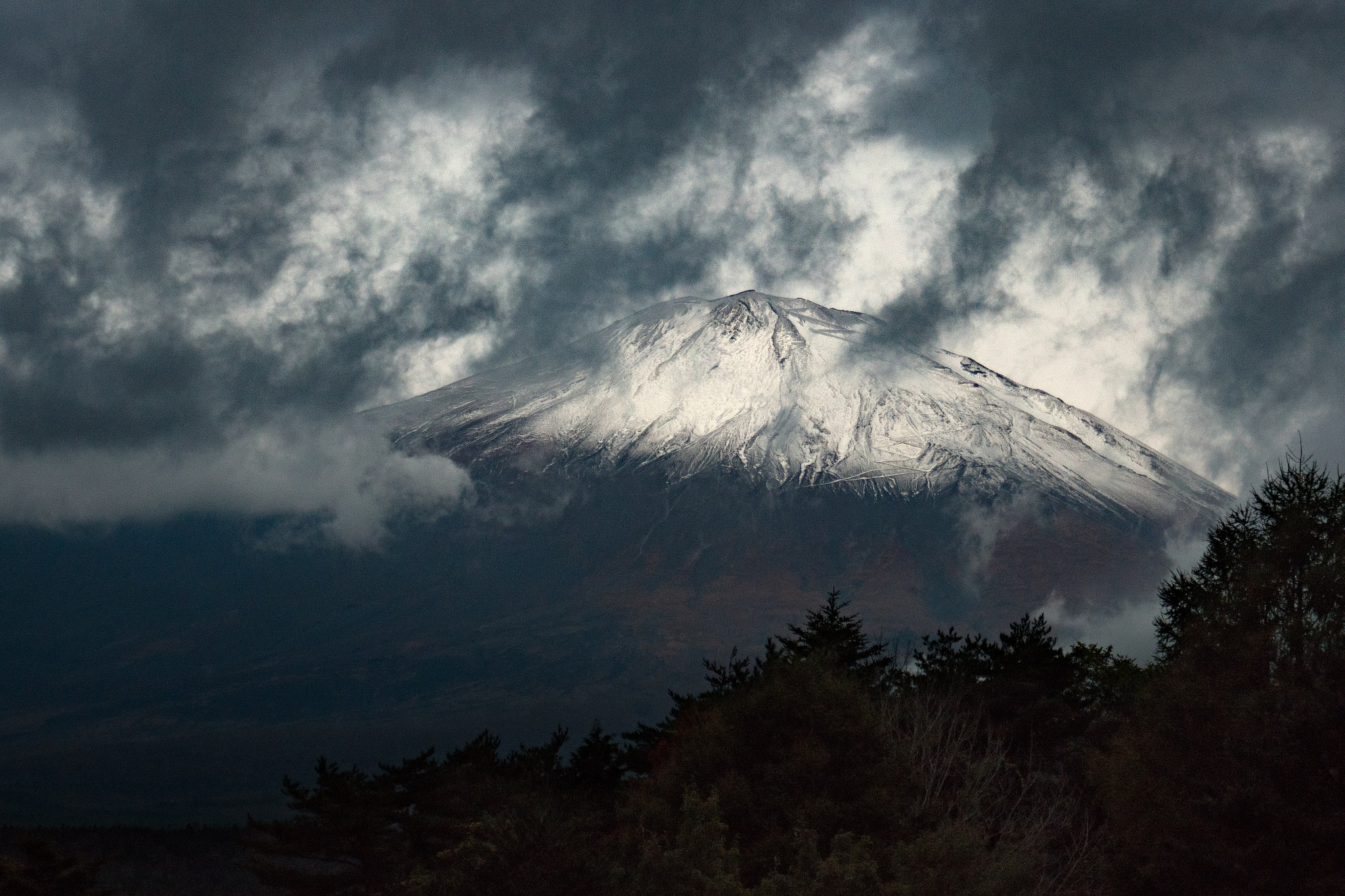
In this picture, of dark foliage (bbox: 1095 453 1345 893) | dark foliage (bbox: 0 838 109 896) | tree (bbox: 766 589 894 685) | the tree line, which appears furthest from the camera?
tree (bbox: 766 589 894 685)

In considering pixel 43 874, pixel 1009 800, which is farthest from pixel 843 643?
pixel 43 874

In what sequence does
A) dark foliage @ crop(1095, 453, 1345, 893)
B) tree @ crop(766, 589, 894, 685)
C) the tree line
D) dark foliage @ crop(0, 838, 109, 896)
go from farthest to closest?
tree @ crop(766, 589, 894, 685)
dark foliage @ crop(0, 838, 109, 896)
dark foliage @ crop(1095, 453, 1345, 893)
the tree line

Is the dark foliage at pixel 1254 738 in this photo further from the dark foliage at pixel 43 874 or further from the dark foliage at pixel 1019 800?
the dark foliage at pixel 43 874

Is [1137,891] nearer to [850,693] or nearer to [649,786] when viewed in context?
[850,693]

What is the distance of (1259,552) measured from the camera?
22094mm

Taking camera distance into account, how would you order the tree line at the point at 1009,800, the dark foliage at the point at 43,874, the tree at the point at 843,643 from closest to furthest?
the tree line at the point at 1009,800 < the dark foliage at the point at 43,874 < the tree at the point at 843,643

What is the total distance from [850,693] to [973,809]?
149 inches

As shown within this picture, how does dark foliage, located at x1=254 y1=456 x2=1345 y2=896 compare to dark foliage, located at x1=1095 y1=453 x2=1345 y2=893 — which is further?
dark foliage, located at x1=1095 y1=453 x2=1345 y2=893

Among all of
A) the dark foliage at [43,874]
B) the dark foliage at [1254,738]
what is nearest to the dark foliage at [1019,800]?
the dark foliage at [1254,738]

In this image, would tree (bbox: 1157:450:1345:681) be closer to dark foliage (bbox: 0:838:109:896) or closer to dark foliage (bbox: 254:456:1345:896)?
dark foliage (bbox: 254:456:1345:896)

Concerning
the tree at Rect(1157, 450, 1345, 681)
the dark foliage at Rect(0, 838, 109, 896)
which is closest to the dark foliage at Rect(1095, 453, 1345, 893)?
the tree at Rect(1157, 450, 1345, 681)

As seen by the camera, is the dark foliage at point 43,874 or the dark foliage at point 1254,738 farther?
the dark foliage at point 43,874

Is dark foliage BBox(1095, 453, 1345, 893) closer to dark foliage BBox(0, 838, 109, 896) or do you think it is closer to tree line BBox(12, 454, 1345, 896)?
tree line BBox(12, 454, 1345, 896)

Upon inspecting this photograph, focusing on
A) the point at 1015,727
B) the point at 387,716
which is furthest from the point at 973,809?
the point at 387,716
